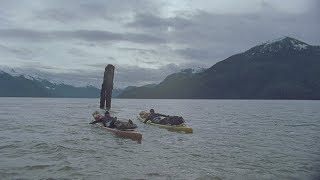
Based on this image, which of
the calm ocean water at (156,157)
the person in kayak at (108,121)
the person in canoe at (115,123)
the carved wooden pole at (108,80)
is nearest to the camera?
the calm ocean water at (156,157)

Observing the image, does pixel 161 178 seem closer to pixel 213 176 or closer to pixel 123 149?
pixel 213 176

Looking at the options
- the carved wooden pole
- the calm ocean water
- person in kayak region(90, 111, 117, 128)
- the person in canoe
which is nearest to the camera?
the calm ocean water

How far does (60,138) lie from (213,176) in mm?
→ 15182

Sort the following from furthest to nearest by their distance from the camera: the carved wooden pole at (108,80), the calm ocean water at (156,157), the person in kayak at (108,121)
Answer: the carved wooden pole at (108,80), the person in kayak at (108,121), the calm ocean water at (156,157)

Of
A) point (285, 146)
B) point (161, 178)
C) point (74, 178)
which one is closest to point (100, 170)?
point (74, 178)

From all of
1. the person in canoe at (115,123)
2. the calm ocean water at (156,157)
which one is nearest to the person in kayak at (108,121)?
the person in canoe at (115,123)

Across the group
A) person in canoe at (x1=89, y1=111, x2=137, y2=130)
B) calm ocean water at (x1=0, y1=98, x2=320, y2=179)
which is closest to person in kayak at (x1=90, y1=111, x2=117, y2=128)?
person in canoe at (x1=89, y1=111, x2=137, y2=130)

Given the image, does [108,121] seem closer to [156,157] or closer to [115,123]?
[115,123]

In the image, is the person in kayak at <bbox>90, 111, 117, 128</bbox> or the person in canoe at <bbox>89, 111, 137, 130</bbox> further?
the person in kayak at <bbox>90, 111, 117, 128</bbox>

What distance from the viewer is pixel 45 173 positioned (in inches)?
646

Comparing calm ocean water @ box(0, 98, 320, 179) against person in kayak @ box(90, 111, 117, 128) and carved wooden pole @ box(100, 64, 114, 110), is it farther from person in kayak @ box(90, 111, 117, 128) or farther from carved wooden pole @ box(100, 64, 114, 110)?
carved wooden pole @ box(100, 64, 114, 110)

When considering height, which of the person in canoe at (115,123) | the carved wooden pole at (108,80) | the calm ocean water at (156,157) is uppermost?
the carved wooden pole at (108,80)

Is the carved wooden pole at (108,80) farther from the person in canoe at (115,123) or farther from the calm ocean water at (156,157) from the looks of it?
the calm ocean water at (156,157)

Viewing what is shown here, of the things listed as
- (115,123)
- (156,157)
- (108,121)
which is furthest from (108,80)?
(156,157)
